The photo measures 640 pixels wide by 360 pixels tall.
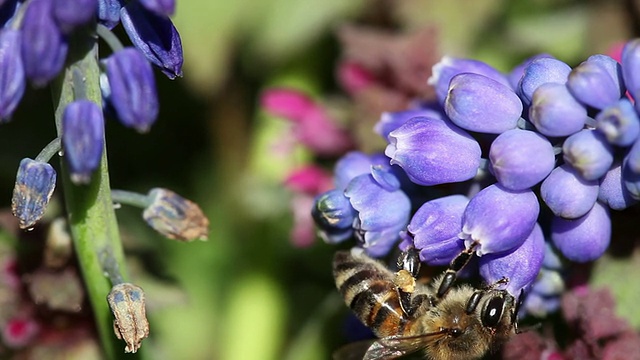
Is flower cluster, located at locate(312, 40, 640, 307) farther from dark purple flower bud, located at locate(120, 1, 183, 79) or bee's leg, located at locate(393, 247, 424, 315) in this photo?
dark purple flower bud, located at locate(120, 1, 183, 79)

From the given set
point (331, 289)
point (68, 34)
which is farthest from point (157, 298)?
point (68, 34)

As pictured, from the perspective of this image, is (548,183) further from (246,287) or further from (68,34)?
(246,287)

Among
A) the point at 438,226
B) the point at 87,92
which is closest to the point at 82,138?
the point at 87,92

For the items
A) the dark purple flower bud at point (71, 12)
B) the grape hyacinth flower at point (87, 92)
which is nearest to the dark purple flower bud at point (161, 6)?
the grape hyacinth flower at point (87, 92)

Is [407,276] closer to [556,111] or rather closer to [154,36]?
[556,111]

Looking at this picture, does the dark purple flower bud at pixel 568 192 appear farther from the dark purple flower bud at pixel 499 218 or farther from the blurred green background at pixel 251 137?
the blurred green background at pixel 251 137

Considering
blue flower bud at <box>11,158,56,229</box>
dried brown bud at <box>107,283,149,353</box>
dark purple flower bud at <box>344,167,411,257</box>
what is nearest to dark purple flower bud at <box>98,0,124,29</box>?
blue flower bud at <box>11,158,56,229</box>

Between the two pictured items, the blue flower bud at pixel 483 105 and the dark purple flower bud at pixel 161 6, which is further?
the blue flower bud at pixel 483 105
